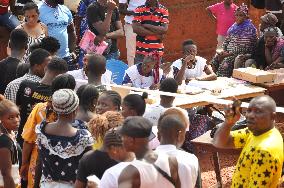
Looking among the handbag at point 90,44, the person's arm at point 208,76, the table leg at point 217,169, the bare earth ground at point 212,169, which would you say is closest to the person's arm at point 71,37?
the handbag at point 90,44

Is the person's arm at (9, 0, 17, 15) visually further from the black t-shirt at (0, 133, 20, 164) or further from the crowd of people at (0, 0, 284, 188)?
the black t-shirt at (0, 133, 20, 164)

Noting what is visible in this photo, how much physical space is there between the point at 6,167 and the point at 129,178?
5.15 ft

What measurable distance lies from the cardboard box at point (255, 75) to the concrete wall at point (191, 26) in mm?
3930

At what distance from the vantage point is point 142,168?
16.0 ft

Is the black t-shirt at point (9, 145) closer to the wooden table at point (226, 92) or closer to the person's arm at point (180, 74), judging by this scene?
the wooden table at point (226, 92)

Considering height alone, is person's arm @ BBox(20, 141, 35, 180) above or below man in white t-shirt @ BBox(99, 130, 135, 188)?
below

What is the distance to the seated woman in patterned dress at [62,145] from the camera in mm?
5824

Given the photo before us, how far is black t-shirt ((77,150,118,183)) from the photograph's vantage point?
5395 mm

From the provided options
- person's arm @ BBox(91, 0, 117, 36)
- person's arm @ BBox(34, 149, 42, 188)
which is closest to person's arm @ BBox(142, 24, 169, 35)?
person's arm @ BBox(91, 0, 117, 36)

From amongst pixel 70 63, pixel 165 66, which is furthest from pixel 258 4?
pixel 70 63

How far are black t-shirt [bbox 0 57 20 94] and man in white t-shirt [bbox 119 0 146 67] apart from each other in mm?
3935

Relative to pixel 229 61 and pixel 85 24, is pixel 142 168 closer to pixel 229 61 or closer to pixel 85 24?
pixel 85 24

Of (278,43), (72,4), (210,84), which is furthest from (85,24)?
(278,43)

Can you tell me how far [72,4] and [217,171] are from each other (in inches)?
189
